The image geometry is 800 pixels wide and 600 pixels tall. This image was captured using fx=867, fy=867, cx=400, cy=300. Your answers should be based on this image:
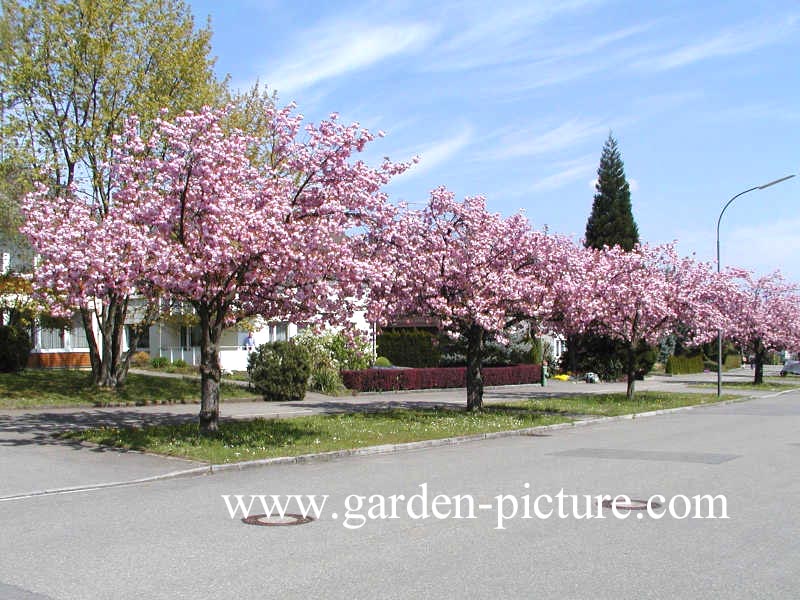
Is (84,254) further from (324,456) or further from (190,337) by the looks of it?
(190,337)

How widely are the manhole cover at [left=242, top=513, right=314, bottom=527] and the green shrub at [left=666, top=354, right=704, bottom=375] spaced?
216 feet

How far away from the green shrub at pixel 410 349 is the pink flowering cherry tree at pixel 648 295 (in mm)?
16937

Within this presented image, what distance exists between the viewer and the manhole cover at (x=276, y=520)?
8.91m

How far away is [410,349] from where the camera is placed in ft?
157

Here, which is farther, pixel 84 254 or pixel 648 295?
pixel 648 295

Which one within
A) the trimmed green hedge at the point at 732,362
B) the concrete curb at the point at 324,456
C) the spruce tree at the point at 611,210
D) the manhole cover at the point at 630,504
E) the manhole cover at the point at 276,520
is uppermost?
the spruce tree at the point at 611,210

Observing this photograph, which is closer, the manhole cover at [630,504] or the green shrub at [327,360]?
the manhole cover at [630,504]

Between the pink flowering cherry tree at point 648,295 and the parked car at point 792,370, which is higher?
the pink flowering cherry tree at point 648,295

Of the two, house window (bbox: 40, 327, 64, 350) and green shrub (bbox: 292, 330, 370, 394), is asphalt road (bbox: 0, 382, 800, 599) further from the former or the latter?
house window (bbox: 40, 327, 64, 350)

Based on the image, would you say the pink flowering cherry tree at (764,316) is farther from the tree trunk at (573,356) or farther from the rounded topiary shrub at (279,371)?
the rounded topiary shrub at (279,371)

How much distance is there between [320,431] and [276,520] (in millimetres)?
8592

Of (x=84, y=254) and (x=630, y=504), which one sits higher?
(x=84, y=254)

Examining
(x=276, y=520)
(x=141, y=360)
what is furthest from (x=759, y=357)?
(x=276, y=520)

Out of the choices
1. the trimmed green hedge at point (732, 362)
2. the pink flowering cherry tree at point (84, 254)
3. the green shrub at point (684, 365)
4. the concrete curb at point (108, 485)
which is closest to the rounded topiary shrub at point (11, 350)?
the pink flowering cherry tree at point (84, 254)
